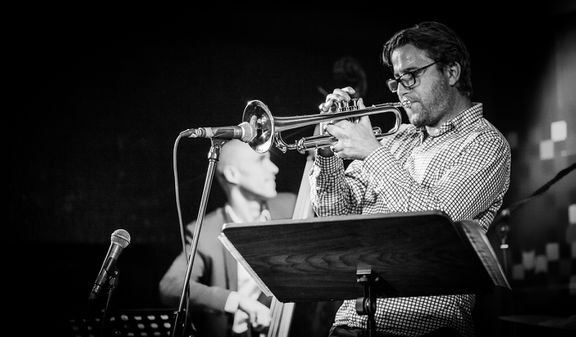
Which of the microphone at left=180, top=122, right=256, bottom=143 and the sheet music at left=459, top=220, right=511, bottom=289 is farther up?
the microphone at left=180, top=122, right=256, bottom=143

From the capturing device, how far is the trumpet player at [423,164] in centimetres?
231

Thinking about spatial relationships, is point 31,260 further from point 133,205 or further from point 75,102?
point 75,102

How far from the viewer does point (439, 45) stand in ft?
9.09

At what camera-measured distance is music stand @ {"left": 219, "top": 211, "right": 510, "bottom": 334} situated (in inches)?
65.4

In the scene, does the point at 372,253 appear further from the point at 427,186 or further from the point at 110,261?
the point at 110,261

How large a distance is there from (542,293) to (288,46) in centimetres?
240

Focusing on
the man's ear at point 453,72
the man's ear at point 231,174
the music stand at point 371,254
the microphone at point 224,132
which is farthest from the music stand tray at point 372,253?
the man's ear at point 231,174

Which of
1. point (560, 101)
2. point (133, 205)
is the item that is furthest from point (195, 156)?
point (560, 101)

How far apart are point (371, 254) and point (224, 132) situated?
752 mm

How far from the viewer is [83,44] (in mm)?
4070

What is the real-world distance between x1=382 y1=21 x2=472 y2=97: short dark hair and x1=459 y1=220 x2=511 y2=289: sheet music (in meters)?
1.27

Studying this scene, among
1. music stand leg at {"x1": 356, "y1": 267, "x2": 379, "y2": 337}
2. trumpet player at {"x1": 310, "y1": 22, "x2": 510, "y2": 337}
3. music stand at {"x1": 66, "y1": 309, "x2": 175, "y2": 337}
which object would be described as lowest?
music stand at {"x1": 66, "y1": 309, "x2": 175, "y2": 337}

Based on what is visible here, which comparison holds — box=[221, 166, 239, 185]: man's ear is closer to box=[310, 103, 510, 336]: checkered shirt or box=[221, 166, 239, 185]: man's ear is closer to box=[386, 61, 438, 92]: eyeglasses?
box=[310, 103, 510, 336]: checkered shirt

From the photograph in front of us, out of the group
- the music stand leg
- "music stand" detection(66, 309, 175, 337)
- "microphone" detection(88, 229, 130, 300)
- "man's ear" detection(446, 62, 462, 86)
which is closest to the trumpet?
"man's ear" detection(446, 62, 462, 86)
